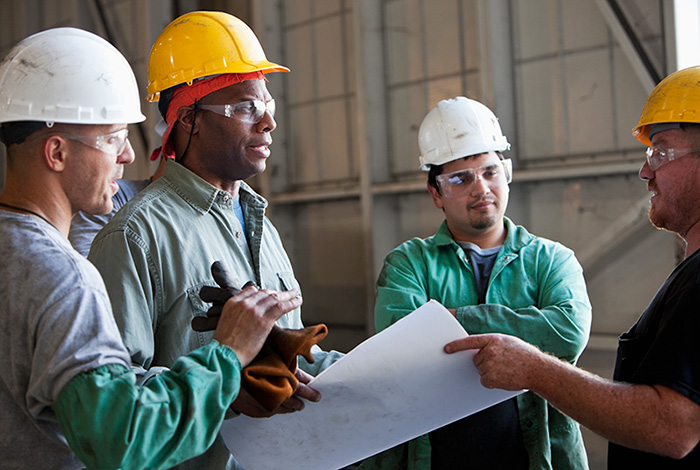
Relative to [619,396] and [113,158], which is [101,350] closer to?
[113,158]

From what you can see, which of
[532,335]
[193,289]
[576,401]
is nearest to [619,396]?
[576,401]

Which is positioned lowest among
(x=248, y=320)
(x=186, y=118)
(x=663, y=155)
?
(x=248, y=320)

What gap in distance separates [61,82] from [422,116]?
15.1ft

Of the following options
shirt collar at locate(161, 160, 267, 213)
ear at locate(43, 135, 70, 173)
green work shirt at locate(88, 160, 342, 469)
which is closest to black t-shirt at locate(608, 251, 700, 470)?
green work shirt at locate(88, 160, 342, 469)

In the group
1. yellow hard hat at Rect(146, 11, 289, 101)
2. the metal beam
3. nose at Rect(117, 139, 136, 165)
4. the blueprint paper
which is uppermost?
the metal beam

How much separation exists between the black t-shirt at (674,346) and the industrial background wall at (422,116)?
9.59 feet

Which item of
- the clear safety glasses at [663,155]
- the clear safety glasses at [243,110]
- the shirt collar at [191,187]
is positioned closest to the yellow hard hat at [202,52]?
the clear safety glasses at [243,110]

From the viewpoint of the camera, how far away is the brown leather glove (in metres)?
1.51

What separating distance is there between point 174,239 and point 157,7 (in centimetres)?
588

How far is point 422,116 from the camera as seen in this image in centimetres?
591

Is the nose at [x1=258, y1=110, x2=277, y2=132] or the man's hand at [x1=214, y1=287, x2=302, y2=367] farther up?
the nose at [x1=258, y1=110, x2=277, y2=132]

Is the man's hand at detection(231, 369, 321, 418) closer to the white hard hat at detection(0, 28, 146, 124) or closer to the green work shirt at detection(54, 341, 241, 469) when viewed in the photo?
the green work shirt at detection(54, 341, 241, 469)


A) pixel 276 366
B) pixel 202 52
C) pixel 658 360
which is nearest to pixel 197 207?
pixel 202 52

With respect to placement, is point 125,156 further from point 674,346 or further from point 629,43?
point 629,43
